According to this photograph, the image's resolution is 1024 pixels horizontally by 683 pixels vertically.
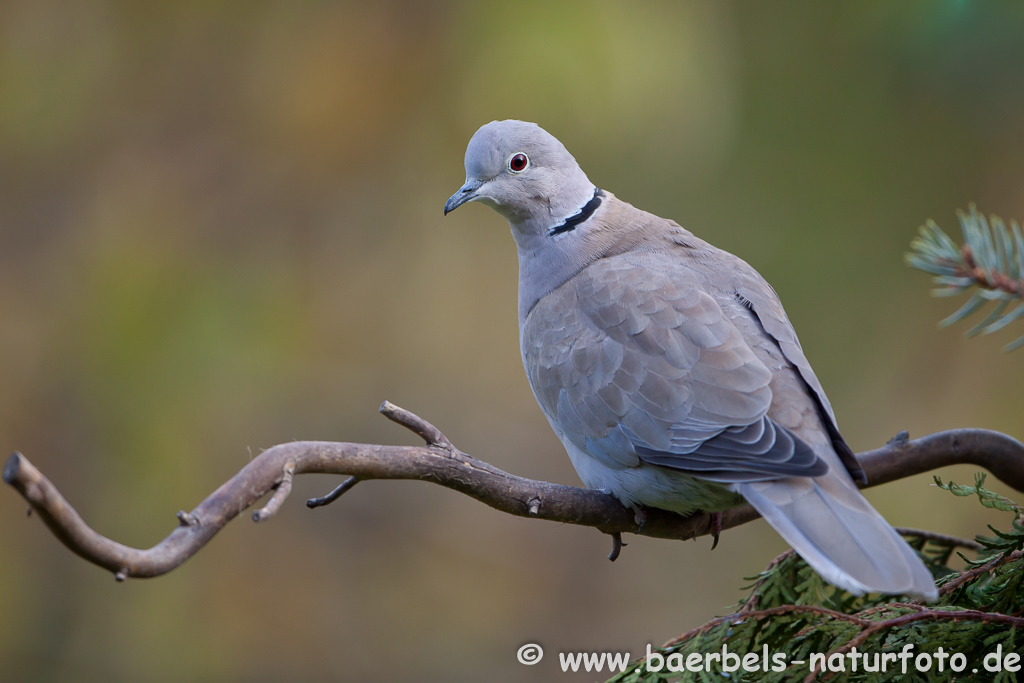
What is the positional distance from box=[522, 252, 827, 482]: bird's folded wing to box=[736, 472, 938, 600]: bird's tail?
0.13 feet

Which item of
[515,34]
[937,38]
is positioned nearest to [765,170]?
[937,38]

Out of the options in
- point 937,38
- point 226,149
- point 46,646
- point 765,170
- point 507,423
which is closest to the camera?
point 937,38

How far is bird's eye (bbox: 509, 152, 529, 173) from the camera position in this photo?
2203 mm

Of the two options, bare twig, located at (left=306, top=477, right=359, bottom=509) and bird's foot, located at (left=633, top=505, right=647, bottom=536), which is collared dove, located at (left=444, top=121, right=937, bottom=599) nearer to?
bird's foot, located at (left=633, top=505, right=647, bottom=536)

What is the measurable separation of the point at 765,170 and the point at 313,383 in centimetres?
263

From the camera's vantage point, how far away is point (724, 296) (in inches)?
73.4

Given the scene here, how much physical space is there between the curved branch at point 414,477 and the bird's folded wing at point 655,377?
0.17 metres

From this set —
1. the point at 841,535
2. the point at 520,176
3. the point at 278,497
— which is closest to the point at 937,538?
the point at 841,535

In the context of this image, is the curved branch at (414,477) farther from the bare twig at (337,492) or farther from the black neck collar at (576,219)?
the black neck collar at (576,219)

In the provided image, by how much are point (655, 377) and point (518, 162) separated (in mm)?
749

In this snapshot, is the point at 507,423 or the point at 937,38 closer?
the point at 937,38

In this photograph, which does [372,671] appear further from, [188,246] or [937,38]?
[937,38]

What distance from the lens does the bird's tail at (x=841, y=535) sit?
1.27 metres

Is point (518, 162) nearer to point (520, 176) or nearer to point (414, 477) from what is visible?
point (520, 176)
